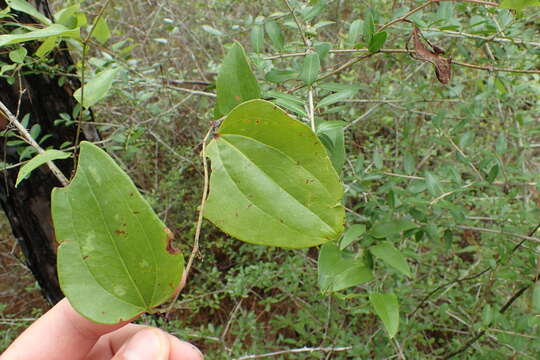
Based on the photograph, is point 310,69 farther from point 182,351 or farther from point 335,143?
point 182,351

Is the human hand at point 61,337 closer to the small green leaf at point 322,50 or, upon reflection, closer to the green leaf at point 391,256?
the green leaf at point 391,256

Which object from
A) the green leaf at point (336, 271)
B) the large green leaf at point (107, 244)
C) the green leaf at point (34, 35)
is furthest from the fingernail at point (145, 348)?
the green leaf at point (34, 35)

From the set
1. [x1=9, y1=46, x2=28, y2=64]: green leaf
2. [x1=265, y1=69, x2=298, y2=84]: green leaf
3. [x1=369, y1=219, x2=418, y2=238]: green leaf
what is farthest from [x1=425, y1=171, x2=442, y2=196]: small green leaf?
[x1=9, y1=46, x2=28, y2=64]: green leaf

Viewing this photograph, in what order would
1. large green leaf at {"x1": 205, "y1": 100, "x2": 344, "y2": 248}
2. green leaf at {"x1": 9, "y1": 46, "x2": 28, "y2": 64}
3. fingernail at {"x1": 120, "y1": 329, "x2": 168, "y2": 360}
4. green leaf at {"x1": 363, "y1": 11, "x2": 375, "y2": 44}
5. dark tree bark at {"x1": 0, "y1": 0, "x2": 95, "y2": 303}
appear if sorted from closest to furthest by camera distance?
large green leaf at {"x1": 205, "y1": 100, "x2": 344, "y2": 248} → fingernail at {"x1": 120, "y1": 329, "x2": 168, "y2": 360} → green leaf at {"x1": 363, "y1": 11, "x2": 375, "y2": 44} → green leaf at {"x1": 9, "y1": 46, "x2": 28, "y2": 64} → dark tree bark at {"x1": 0, "y1": 0, "x2": 95, "y2": 303}

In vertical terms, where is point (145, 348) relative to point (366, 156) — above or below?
above

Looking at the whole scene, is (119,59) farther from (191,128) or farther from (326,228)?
(326,228)

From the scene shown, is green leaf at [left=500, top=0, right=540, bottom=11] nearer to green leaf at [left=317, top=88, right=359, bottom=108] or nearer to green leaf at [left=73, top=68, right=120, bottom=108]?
green leaf at [left=317, top=88, right=359, bottom=108]

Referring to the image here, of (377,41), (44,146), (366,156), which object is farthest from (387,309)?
(366,156)
